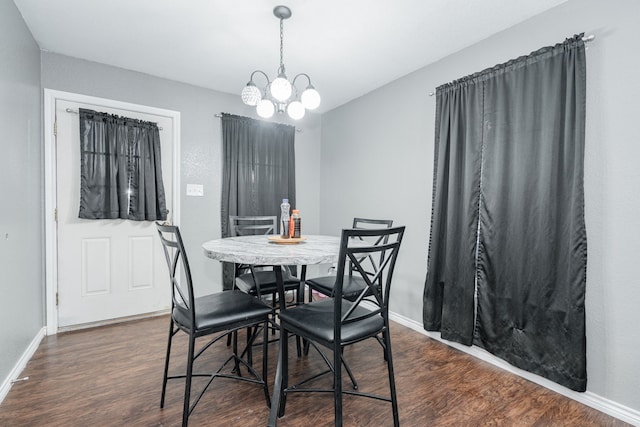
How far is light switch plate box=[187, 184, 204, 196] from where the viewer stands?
3328 mm

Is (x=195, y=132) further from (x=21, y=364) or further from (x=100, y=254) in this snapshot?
(x=21, y=364)

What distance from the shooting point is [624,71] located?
67.2 inches

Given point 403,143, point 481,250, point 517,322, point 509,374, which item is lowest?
point 509,374

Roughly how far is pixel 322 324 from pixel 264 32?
82.7 inches

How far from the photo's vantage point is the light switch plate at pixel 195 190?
3328 millimetres

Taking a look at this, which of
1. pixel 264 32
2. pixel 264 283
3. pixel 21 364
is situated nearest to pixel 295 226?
pixel 264 283

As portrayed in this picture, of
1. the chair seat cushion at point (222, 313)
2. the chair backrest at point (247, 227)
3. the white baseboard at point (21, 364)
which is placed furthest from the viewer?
the chair backrest at point (247, 227)

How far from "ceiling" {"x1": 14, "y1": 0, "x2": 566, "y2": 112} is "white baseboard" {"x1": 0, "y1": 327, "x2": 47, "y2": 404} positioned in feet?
7.80

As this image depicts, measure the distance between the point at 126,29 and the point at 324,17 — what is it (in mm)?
1490

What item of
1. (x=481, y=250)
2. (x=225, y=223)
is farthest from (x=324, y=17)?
(x=225, y=223)

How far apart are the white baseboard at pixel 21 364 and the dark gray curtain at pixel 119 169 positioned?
1033 mm

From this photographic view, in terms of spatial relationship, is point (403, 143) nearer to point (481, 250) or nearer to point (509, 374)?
point (481, 250)

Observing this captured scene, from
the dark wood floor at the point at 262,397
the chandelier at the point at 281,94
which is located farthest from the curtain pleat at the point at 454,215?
the chandelier at the point at 281,94

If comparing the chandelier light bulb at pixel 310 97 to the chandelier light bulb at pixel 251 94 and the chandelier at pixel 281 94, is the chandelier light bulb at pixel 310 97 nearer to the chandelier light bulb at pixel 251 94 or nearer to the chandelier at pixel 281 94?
the chandelier at pixel 281 94
